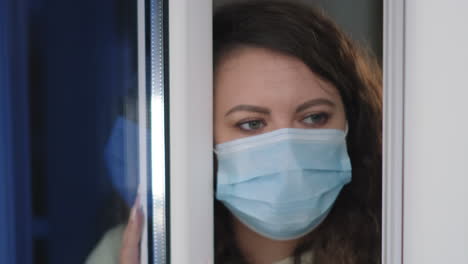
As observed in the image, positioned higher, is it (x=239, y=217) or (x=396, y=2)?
(x=396, y=2)

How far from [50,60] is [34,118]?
0.38 ft

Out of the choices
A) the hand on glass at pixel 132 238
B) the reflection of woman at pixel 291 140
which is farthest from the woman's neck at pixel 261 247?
the hand on glass at pixel 132 238

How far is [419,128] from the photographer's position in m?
0.88

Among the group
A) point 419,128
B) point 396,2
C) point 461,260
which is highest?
point 396,2

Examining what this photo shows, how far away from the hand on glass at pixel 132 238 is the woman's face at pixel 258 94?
23cm

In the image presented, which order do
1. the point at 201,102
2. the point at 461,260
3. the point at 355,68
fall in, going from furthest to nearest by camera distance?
1. the point at 355,68
2. the point at 201,102
3. the point at 461,260

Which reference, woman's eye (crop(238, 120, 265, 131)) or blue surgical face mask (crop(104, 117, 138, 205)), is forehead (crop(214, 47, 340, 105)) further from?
blue surgical face mask (crop(104, 117, 138, 205))

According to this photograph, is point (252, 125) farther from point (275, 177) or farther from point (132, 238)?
point (132, 238)

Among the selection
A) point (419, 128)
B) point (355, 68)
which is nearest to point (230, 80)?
point (355, 68)

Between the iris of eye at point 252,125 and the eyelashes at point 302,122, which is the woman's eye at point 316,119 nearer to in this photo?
the eyelashes at point 302,122

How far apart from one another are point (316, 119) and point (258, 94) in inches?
6.0

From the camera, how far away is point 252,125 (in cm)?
96

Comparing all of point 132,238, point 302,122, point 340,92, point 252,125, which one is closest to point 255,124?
point 252,125

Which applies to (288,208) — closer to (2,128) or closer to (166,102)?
(166,102)
